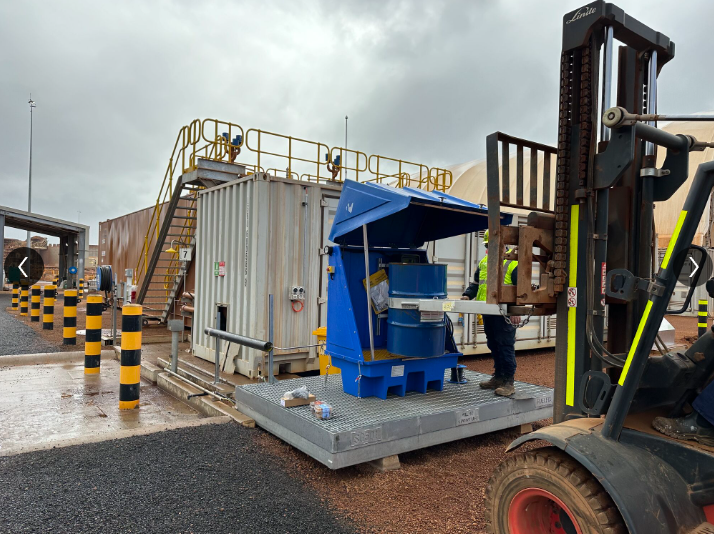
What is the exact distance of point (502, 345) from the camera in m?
5.69

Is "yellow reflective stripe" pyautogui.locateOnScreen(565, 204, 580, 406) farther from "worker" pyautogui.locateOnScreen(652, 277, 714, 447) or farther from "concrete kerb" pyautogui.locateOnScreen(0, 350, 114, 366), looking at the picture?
"concrete kerb" pyautogui.locateOnScreen(0, 350, 114, 366)

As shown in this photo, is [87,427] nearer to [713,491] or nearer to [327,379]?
[327,379]

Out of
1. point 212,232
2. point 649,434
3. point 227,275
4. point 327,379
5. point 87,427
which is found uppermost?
→ point 212,232

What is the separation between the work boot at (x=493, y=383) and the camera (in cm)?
573

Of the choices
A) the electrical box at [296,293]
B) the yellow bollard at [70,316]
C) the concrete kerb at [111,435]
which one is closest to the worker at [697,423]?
the concrete kerb at [111,435]

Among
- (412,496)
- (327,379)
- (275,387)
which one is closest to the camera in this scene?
(412,496)

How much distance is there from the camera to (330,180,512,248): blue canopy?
4.79 m

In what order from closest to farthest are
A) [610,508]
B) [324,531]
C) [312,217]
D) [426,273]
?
[610,508], [324,531], [426,273], [312,217]

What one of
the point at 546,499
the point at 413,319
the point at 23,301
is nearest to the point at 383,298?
the point at 413,319

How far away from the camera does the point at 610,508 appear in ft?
7.72

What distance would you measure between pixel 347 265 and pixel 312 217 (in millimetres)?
2364

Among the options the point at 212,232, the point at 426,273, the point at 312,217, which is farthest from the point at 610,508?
the point at 212,232

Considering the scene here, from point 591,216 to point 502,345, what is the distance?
2960 mm

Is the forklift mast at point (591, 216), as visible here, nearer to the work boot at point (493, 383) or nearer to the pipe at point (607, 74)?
the pipe at point (607, 74)
